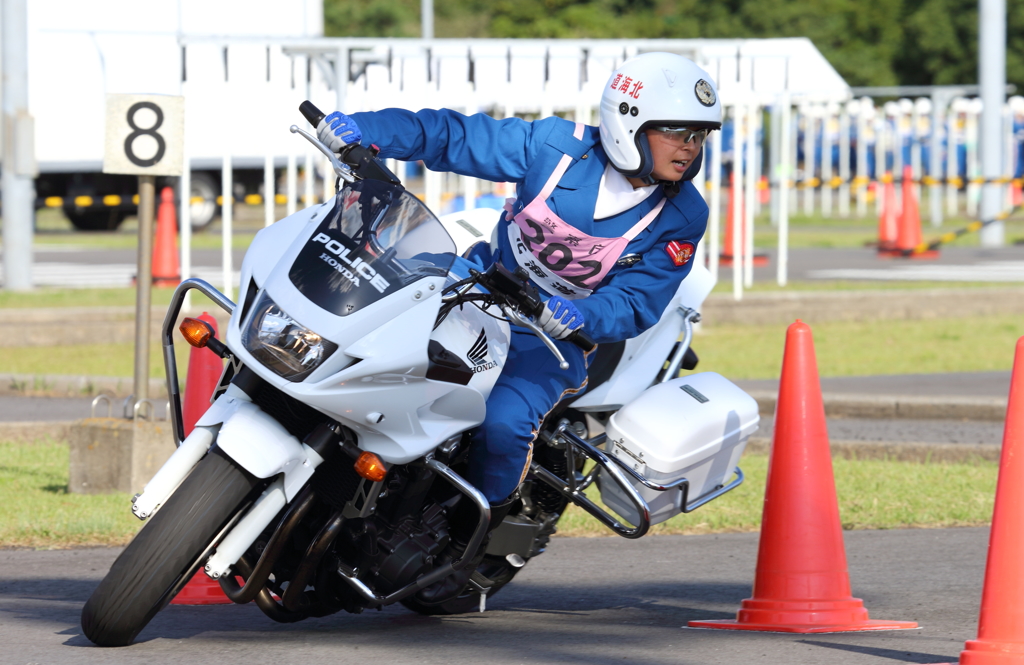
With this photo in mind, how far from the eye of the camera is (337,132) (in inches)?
184

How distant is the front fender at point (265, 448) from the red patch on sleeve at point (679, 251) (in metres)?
1.31

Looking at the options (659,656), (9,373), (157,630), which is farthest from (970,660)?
(9,373)

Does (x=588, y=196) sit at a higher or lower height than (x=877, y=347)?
higher

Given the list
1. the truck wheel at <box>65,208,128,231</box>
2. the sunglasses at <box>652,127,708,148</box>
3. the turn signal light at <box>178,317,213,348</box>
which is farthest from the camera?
the truck wheel at <box>65,208,128,231</box>

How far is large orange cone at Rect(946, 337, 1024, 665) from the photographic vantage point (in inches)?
173

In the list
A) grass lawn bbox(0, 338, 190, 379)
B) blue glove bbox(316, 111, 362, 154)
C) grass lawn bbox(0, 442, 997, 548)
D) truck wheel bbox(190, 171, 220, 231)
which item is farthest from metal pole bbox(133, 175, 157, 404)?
truck wheel bbox(190, 171, 220, 231)

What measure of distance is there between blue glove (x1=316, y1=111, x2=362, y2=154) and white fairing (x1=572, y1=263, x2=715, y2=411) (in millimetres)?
1161

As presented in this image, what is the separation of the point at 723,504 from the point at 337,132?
3423 mm

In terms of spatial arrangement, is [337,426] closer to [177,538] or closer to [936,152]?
[177,538]

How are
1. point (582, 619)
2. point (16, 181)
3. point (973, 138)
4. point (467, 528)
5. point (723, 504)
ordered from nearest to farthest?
point (467, 528), point (582, 619), point (723, 504), point (16, 181), point (973, 138)

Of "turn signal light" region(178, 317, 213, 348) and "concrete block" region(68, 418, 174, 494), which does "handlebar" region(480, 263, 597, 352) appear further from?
"concrete block" region(68, 418, 174, 494)

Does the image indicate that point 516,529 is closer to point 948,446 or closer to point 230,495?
point 230,495

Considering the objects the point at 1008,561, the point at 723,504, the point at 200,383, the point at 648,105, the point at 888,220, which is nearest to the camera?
the point at 1008,561

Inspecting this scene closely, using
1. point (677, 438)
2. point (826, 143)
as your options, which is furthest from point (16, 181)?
point (826, 143)
